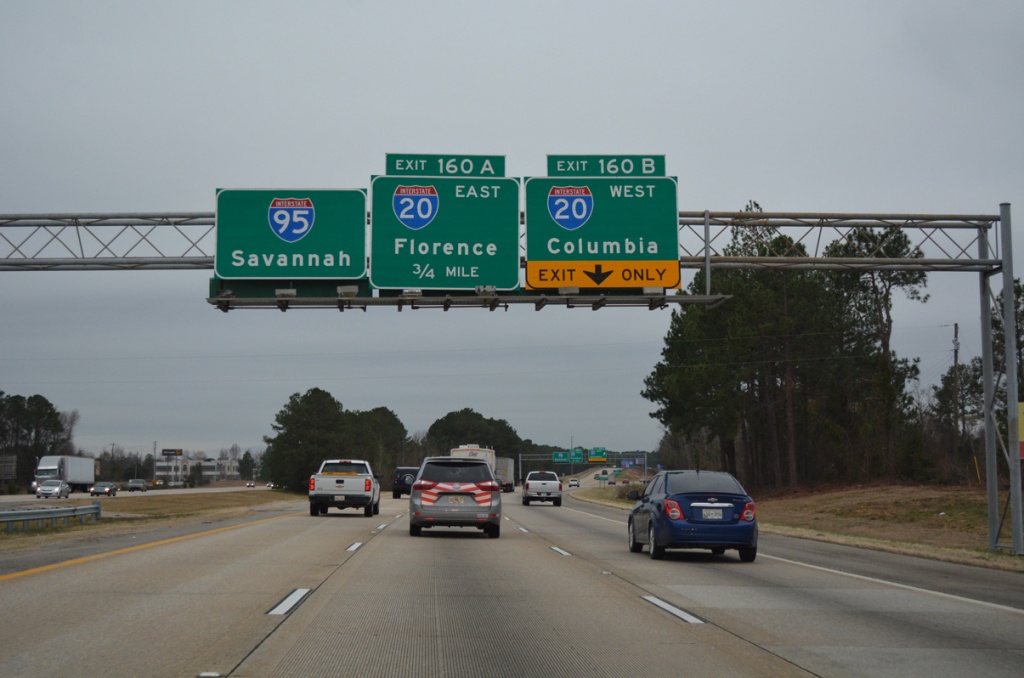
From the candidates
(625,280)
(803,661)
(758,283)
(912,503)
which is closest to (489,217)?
→ (625,280)

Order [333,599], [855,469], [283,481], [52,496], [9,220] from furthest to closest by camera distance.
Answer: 1. [283,481]
2. [52,496]
3. [855,469]
4. [9,220]
5. [333,599]

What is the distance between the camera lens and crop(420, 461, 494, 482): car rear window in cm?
2481

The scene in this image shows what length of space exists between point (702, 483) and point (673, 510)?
3.30ft

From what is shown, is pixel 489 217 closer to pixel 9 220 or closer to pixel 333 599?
pixel 9 220

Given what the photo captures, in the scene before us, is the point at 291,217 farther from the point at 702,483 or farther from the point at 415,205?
the point at 702,483

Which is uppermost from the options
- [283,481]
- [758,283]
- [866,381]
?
[758,283]

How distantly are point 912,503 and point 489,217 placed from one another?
2710 centimetres

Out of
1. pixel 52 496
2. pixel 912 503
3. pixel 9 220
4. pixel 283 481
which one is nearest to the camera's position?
pixel 9 220

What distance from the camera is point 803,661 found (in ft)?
29.3

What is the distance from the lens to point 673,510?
746 inches

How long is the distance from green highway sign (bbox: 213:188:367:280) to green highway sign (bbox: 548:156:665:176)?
5.04 metres

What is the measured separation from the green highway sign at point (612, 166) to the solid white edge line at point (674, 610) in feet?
48.2

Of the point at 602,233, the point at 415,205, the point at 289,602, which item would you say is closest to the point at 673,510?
the point at 289,602

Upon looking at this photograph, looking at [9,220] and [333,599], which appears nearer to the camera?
[333,599]
